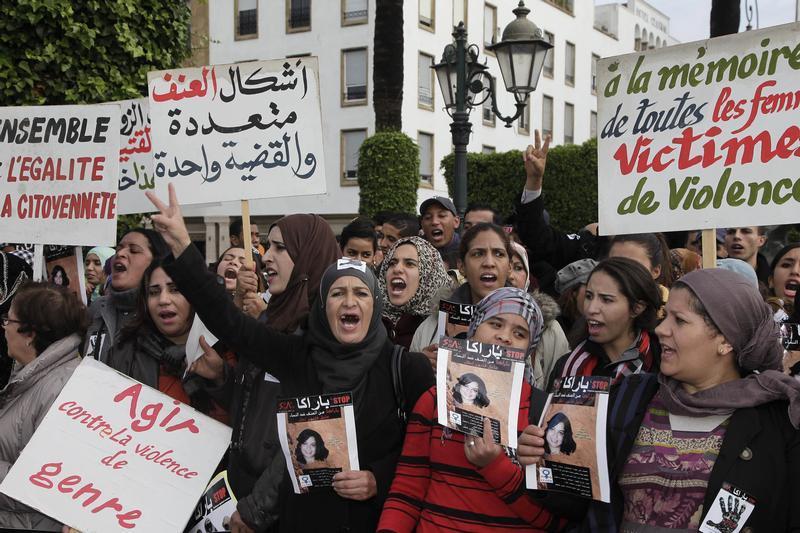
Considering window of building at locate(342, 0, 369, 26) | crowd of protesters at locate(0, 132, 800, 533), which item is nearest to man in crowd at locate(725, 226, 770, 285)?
crowd of protesters at locate(0, 132, 800, 533)

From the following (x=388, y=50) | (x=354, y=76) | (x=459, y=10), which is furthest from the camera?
(x=459, y=10)

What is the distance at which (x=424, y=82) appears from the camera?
105ft

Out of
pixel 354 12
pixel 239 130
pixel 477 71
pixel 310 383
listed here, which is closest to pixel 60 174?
pixel 239 130

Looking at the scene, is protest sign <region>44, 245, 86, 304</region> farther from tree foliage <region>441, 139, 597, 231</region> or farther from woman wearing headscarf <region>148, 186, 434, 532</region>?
tree foliage <region>441, 139, 597, 231</region>

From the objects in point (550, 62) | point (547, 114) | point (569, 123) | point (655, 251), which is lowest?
point (655, 251)

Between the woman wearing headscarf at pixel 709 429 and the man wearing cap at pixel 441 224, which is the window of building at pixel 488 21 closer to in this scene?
the man wearing cap at pixel 441 224

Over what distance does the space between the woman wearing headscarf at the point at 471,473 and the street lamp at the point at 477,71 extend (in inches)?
237

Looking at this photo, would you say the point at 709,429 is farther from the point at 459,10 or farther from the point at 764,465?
the point at 459,10

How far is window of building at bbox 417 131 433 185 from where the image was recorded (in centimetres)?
3178

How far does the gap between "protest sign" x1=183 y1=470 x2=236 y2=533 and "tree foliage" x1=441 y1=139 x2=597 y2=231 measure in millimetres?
20046

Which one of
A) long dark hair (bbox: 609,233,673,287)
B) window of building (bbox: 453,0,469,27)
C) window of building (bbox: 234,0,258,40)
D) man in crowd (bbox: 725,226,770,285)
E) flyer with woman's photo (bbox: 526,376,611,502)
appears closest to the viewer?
flyer with woman's photo (bbox: 526,376,611,502)

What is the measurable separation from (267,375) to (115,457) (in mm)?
749

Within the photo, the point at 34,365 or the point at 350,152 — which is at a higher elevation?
the point at 350,152

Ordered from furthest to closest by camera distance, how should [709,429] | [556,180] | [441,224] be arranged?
[556,180] < [441,224] < [709,429]
